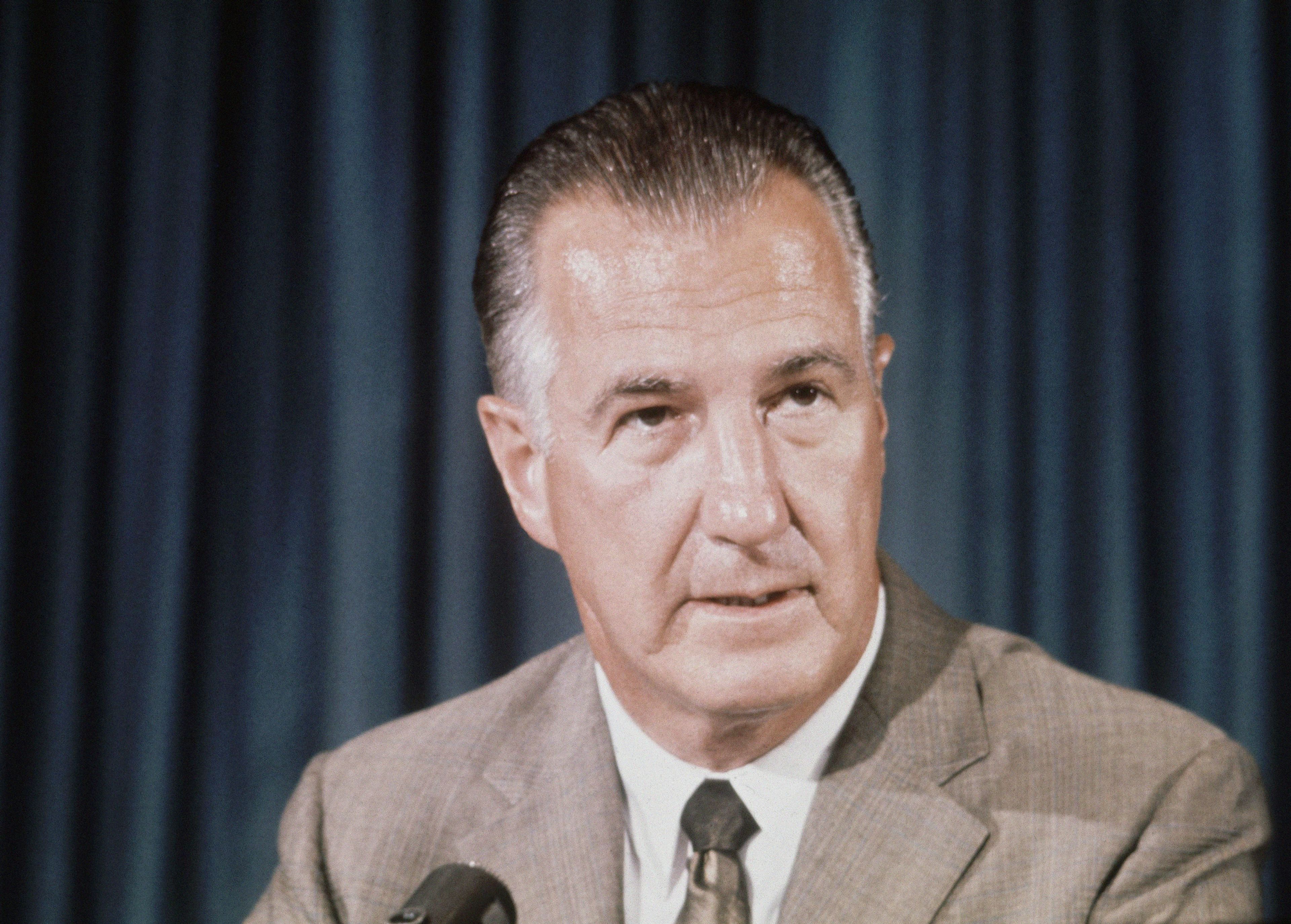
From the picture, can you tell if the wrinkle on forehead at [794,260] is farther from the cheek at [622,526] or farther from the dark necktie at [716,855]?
the dark necktie at [716,855]

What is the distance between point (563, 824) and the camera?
1.48m

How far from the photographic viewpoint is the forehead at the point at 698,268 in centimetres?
130

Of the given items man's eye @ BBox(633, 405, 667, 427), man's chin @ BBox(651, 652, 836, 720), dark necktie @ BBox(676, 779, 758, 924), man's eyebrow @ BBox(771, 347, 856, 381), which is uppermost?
man's eyebrow @ BBox(771, 347, 856, 381)

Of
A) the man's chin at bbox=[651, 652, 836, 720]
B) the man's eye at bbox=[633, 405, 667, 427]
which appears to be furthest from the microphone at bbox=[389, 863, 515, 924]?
the man's eye at bbox=[633, 405, 667, 427]

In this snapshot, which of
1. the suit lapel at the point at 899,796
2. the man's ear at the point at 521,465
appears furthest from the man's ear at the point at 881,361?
the man's ear at the point at 521,465

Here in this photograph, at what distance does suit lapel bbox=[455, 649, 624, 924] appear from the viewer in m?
1.43

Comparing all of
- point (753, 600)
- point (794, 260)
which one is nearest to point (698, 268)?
point (794, 260)

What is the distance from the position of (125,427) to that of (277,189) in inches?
18.1

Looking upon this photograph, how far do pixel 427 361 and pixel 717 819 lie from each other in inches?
33.3

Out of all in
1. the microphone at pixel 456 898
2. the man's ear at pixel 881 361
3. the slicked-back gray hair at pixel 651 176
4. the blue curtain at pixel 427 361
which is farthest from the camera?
the blue curtain at pixel 427 361

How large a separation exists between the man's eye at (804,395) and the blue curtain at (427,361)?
0.39 metres

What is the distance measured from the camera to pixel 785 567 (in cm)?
127

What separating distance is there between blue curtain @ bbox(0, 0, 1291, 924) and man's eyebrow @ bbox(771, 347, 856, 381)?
365 mm

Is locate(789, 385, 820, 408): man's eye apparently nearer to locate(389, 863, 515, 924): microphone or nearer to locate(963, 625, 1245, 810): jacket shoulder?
locate(963, 625, 1245, 810): jacket shoulder
